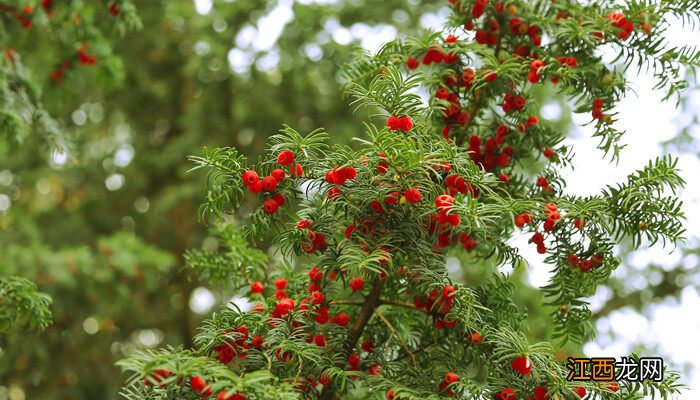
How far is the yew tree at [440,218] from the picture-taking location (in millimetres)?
1251

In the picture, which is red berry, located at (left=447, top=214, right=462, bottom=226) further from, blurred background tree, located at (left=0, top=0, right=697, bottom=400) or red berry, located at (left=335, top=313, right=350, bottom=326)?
blurred background tree, located at (left=0, top=0, right=697, bottom=400)

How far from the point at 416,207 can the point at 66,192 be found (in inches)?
175

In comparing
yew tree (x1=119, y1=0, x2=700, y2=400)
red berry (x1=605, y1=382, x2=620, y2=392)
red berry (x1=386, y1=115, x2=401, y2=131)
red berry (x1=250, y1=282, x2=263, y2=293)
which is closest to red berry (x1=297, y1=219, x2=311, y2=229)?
yew tree (x1=119, y1=0, x2=700, y2=400)

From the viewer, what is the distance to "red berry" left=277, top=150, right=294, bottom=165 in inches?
50.6

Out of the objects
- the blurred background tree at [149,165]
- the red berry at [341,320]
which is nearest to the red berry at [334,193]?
the red berry at [341,320]

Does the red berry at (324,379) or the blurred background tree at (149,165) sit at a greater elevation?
the blurred background tree at (149,165)

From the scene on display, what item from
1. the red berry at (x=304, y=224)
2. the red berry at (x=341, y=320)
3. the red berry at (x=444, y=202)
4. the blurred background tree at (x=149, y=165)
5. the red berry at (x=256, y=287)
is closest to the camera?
the red berry at (x=444, y=202)

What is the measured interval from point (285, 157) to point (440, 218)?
0.31 meters

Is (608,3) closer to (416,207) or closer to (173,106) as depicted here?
(416,207)

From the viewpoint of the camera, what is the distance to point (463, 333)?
1.39 metres

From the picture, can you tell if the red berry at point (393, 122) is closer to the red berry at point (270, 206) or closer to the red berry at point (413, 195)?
the red berry at point (413, 195)

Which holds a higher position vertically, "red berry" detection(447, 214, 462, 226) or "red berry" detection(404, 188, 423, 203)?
"red berry" detection(404, 188, 423, 203)

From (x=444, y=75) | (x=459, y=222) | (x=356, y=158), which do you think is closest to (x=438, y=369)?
(x=459, y=222)

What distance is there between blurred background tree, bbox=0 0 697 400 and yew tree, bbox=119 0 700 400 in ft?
6.38
